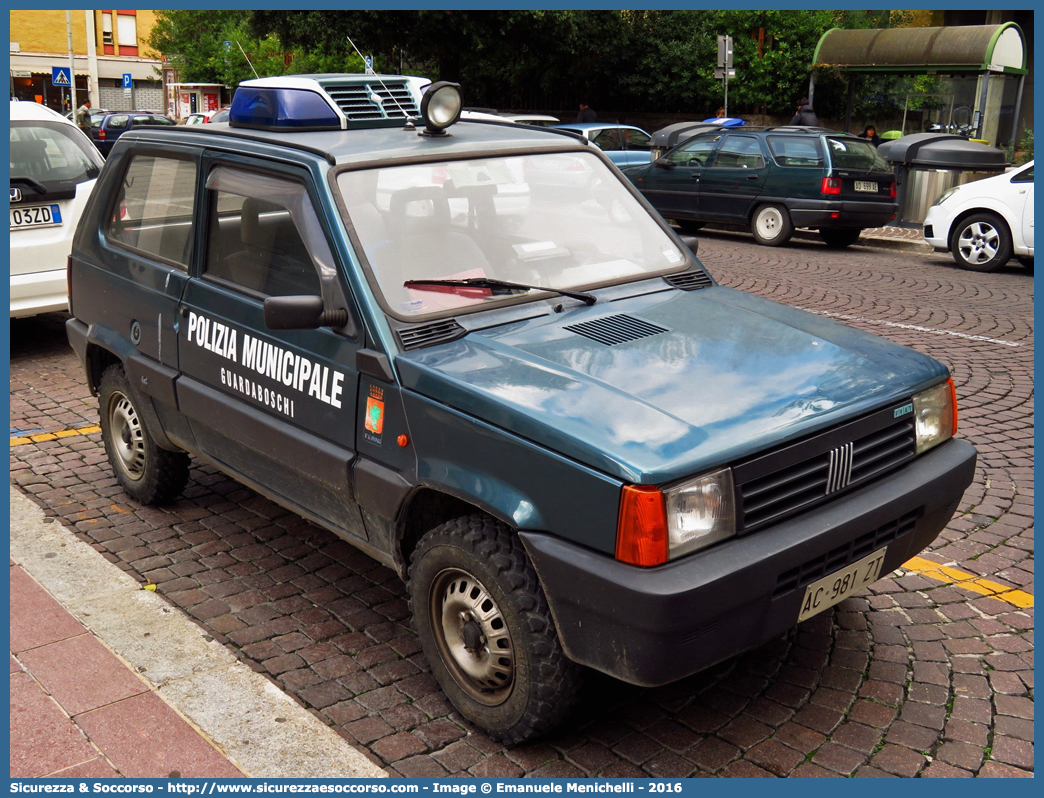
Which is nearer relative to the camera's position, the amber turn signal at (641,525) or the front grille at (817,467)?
the amber turn signal at (641,525)

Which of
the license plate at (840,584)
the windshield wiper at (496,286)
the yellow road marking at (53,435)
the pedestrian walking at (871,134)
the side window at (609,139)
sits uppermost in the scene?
the pedestrian walking at (871,134)

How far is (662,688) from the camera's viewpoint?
3.62 m

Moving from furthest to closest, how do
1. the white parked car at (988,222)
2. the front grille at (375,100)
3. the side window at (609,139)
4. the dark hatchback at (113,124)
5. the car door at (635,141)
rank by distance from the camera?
the dark hatchback at (113,124), the car door at (635,141), the side window at (609,139), the white parked car at (988,222), the front grille at (375,100)

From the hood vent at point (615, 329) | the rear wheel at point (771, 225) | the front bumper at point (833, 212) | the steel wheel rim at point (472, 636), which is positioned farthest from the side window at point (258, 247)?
the rear wheel at point (771, 225)

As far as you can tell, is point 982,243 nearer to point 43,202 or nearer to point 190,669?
point 43,202

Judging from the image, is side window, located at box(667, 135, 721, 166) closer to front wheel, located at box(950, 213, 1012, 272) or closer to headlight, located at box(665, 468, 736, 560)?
front wheel, located at box(950, 213, 1012, 272)

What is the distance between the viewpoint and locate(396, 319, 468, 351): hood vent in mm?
3430

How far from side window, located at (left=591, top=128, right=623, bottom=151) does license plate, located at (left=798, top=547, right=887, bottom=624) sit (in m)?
17.3

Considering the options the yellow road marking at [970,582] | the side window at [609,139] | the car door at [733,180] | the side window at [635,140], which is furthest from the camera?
the side window at [635,140]

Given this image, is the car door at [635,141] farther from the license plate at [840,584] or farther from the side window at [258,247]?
the license plate at [840,584]

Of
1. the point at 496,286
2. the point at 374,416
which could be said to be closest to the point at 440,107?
the point at 496,286

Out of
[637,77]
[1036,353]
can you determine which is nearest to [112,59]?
[637,77]

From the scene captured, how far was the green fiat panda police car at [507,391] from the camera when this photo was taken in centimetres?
285

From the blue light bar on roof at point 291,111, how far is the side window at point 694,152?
483 inches
